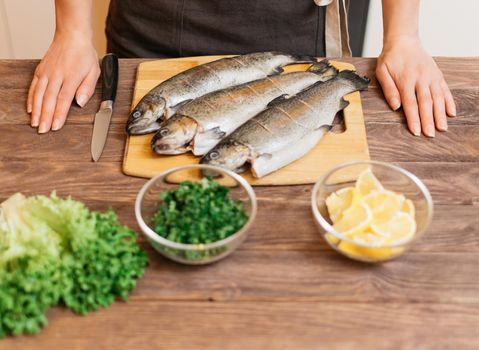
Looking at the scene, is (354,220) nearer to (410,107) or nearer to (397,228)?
(397,228)

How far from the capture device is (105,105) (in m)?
1.38

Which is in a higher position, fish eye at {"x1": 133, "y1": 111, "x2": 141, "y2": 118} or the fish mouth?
fish eye at {"x1": 133, "y1": 111, "x2": 141, "y2": 118}

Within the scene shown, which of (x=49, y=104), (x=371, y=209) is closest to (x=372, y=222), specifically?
(x=371, y=209)

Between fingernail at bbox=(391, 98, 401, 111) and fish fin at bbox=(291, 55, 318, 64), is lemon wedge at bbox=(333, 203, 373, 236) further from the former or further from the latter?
fish fin at bbox=(291, 55, 318, 64)

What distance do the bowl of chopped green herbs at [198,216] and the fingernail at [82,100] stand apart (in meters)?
0.36

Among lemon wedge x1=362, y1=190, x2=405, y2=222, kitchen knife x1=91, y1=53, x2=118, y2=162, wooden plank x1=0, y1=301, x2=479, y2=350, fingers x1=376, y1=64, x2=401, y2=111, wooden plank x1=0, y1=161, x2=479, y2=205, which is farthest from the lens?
fingers x1=376, y1=64, x2=401, y2=111

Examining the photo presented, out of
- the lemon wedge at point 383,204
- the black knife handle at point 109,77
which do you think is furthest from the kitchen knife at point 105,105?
the lemon wedge at point 383,204

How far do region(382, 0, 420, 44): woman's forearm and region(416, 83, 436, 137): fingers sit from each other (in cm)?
18

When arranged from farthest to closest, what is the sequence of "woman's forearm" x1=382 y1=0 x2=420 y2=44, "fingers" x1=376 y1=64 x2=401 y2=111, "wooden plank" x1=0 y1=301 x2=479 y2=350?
"woman's forearm" x1=382 y1=0 x2=420 y2=44
"fingers" x1=376 y1=64 x2=401 y2=111
"wooden plank" x1=0 y1=301 x2=479 y2=350

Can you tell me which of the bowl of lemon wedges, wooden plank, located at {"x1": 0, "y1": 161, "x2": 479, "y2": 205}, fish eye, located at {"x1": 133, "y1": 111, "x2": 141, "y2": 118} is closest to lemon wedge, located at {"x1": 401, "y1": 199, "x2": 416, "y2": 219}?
the bowl of lemon wedges

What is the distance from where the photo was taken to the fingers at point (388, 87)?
4.61ft

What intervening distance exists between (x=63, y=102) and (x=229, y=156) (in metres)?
0.44

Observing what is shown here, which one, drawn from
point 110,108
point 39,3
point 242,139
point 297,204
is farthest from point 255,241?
point 39,3

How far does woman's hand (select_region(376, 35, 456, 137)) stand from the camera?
4.48ft
